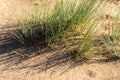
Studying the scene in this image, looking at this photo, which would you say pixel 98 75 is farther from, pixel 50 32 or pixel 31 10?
pixel 31 10

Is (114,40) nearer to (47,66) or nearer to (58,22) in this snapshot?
(58,22)

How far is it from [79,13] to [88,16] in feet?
0.56

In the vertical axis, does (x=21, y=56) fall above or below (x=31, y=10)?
below

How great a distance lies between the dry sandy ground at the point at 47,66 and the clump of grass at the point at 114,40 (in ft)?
0.39

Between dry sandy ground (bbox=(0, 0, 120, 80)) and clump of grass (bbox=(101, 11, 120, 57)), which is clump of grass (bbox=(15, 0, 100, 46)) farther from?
clump of grass (bbox=(101, 11, 120, 57))

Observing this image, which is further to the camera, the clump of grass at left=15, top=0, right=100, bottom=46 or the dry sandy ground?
the clump of grass at left=15, top=0, right=100, bottom=46

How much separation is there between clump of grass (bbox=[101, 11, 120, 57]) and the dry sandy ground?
0.12 m

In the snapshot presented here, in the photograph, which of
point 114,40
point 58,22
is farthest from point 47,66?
point 114,40

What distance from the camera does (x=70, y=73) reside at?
3.14 metres

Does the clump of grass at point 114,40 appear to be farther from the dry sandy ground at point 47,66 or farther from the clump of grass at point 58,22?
the clump of grass at point 58,22

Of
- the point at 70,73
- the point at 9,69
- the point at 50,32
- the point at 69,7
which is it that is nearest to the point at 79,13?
the point at 69,7

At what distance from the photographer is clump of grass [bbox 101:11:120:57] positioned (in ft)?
10.8

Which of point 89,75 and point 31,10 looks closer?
point 89,75

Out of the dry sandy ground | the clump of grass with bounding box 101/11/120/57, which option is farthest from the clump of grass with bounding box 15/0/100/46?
the clump of grass with bounding box 101/11/120/57
